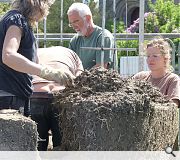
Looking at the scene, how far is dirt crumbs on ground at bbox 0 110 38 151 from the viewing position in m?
2.40

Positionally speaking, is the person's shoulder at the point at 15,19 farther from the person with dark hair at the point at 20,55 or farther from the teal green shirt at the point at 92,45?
the teal green shirt at the point at 92,45

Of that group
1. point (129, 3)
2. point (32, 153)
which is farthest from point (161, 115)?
point (129, 3)

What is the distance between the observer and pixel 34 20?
3.07m

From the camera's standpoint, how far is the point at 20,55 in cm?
282

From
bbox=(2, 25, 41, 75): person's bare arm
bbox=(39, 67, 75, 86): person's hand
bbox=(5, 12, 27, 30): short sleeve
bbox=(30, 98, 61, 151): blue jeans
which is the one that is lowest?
bbox=(30, 98, 61, 151): blue jeans

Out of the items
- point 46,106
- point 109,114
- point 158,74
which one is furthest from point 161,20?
point 109,114

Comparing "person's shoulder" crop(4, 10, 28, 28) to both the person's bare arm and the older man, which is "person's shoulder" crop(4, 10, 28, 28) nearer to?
the person's bare arm

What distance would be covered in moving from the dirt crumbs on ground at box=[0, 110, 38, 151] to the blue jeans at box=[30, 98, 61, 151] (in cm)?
61

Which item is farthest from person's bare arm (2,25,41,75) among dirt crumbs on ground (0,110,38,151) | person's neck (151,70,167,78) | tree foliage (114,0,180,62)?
tree foliage (114,0,180,62)

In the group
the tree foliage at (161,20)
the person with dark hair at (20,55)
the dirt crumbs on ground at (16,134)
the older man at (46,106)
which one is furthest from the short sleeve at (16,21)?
the tree foliage at (161,20)

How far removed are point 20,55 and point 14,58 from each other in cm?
4

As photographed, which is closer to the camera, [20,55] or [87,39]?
[20,55]

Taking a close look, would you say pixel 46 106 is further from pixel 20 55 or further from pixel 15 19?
pixel 15 19

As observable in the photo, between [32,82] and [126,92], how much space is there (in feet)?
2.46
